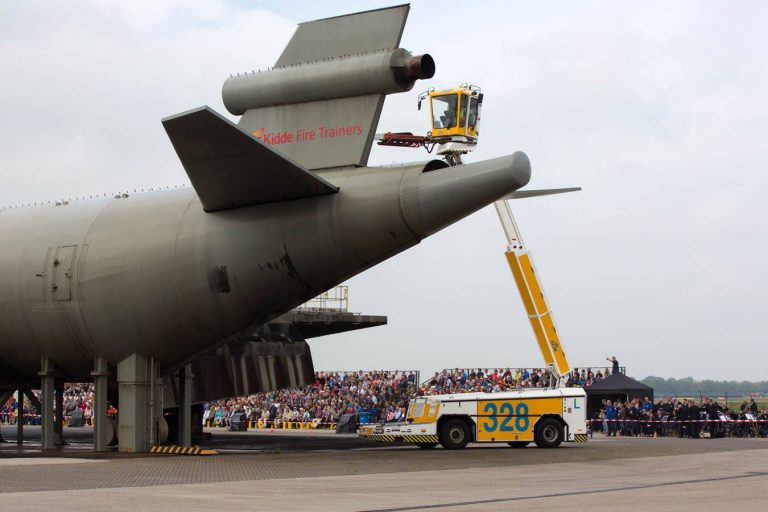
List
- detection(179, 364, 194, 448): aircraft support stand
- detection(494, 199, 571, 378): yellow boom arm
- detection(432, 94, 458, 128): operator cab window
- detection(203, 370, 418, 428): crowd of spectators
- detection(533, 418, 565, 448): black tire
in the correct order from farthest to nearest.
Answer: detection(203, 370, 418, 428): crowd of spectators
detection(432, 94, 458, 128): operator cab window
detection(494, 199, 571, 378): yellow boom arm
detection(533, 418, 565, 448): black tire
detection(179, 364, 194, 448): aircraft support stand

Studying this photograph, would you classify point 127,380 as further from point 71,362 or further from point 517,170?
point 517,170

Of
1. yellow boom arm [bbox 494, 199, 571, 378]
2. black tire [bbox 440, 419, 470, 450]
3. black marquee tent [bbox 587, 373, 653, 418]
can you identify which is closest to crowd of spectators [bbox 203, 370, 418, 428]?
black marquee tent [bbox 587, 373, 653, 418]

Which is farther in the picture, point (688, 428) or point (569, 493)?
point (688, 428)

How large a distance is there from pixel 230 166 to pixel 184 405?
692 centimetres

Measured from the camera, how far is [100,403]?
23.8 meters

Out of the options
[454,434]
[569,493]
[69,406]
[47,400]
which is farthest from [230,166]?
[69,406]

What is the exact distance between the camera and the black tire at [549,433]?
26422mm

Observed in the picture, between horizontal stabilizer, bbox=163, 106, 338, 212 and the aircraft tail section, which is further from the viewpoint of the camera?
the aircraft tail section

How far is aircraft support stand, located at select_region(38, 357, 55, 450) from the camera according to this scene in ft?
80.6

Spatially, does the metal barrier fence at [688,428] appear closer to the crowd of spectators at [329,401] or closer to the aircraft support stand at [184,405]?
the crowd of spectators at [329,401]

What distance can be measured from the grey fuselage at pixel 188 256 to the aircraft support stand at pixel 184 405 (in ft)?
4.47

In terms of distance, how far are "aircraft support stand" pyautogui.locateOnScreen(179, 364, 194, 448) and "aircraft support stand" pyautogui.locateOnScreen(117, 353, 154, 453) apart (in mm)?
1538

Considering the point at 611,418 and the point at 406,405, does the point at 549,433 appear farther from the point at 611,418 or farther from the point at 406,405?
the point at 406,405

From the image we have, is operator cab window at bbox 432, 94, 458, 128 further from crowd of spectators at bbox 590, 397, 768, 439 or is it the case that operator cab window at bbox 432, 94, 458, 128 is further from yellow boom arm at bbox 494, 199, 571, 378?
crowd of spectators at bbox 590, 397, 768, 439
